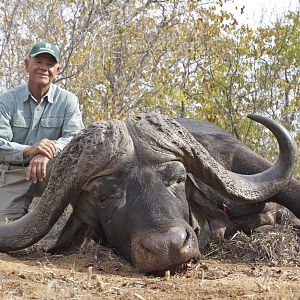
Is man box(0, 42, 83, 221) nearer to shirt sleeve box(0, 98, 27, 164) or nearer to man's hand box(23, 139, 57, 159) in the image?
shirt sleeve box(0, 98, 27, 164)

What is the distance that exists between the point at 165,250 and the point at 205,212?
1.19 metres

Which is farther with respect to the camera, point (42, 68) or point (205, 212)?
point (42, 68)

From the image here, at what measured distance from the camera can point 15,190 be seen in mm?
6301

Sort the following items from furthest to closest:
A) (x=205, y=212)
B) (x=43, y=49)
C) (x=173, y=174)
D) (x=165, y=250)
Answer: (x=43, y=49)
(x=205, y=212)
(x=173, y=174)
(x=165, y=250)

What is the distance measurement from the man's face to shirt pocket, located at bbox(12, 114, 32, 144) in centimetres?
38

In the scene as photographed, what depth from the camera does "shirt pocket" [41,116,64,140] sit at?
6.11m

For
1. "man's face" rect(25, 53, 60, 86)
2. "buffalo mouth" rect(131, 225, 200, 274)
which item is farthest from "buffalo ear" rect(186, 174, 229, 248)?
"man's face" rect(25, 53, 60, 86)

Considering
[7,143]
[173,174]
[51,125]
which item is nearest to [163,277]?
[173,174]

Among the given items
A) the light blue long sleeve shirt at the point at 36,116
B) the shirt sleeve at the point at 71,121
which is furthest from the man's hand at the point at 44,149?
the light blue long sleeve shirt at the point at 36,116

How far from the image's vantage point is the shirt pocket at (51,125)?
20.0ft

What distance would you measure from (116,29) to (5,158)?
590cm

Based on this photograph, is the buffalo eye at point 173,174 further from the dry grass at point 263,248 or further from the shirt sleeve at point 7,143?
the shirt sleeve at point 7,143

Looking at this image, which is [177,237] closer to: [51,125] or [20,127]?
[51,125]

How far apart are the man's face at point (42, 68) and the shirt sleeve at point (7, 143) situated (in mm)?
387
